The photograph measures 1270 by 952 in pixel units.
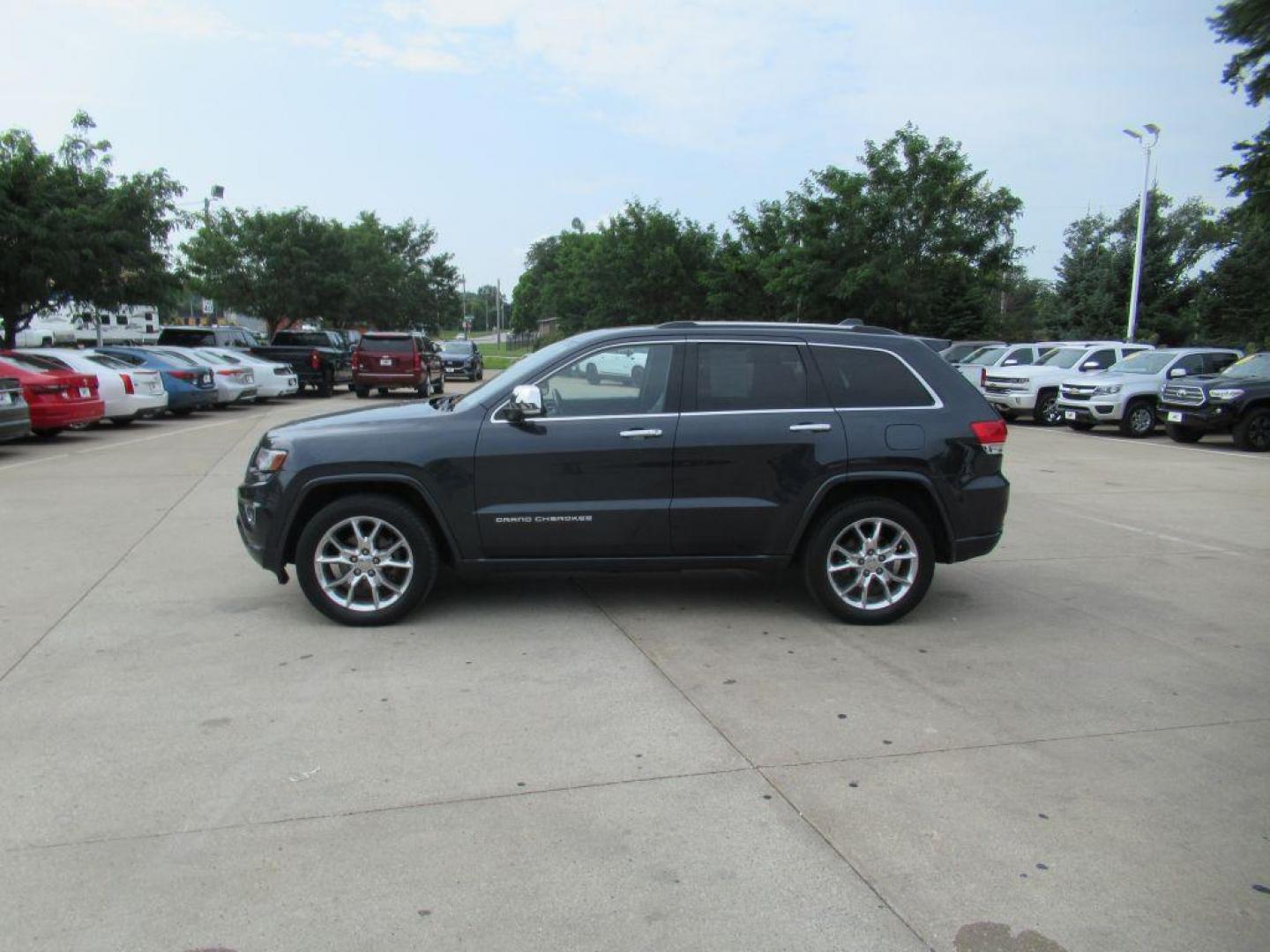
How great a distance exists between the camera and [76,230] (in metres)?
22.8

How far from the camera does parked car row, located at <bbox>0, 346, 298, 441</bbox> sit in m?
15.0

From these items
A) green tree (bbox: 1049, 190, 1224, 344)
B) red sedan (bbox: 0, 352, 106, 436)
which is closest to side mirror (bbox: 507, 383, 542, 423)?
red sedan (bbox: 0, 352, 106, 436)

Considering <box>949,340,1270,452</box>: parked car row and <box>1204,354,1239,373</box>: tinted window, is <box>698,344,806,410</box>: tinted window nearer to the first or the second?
<box>949,340,1270,452</box>: parked car row

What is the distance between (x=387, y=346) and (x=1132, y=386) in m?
17.3

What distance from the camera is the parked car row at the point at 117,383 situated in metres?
15.0

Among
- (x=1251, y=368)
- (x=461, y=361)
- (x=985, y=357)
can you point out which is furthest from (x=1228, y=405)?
(x=461, y=361)

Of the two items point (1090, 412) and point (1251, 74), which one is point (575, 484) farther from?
point (1090, 412)

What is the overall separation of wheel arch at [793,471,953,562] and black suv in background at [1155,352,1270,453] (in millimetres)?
13703

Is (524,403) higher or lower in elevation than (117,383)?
higher

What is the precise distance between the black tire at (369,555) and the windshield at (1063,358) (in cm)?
1972

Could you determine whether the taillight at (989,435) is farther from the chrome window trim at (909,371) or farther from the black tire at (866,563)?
the black tire at (866,563)

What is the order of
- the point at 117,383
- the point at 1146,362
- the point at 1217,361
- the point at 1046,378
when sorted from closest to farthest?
1. the point at 117,383
2. the point at 1217,361
3. the point at 1146,362
4. the point at 1046,378

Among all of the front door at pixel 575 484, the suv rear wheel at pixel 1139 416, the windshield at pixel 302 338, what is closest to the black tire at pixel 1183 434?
the suv rear wheel at pixel 1139 416

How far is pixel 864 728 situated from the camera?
14.9 ft
